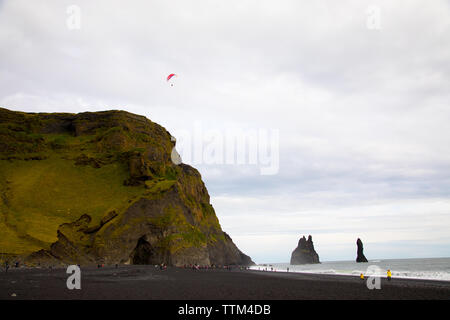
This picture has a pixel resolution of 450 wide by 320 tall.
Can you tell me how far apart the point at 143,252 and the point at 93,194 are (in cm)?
1903

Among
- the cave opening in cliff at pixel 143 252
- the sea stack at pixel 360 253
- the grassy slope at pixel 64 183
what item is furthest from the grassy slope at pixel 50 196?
the sea stack at pixel 360 253

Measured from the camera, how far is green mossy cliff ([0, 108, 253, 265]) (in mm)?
72125

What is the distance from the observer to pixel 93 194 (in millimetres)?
86375

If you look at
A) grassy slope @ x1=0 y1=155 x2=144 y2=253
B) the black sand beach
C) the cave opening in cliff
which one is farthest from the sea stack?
the black sand beach

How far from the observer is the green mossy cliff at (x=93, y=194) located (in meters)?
72.1

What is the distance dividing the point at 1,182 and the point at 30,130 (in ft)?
102

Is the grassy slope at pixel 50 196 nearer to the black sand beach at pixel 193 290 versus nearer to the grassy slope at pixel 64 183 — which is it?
the grassy slope at pixel 64 183

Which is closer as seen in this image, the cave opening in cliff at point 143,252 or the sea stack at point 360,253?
the cave opening in cliff at point 143,252

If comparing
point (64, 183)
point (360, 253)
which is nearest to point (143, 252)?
point (64, 183)

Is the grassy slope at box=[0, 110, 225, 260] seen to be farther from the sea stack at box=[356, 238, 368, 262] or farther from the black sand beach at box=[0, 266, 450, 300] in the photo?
the sea stack at box=[356, 238, 368, 262]
